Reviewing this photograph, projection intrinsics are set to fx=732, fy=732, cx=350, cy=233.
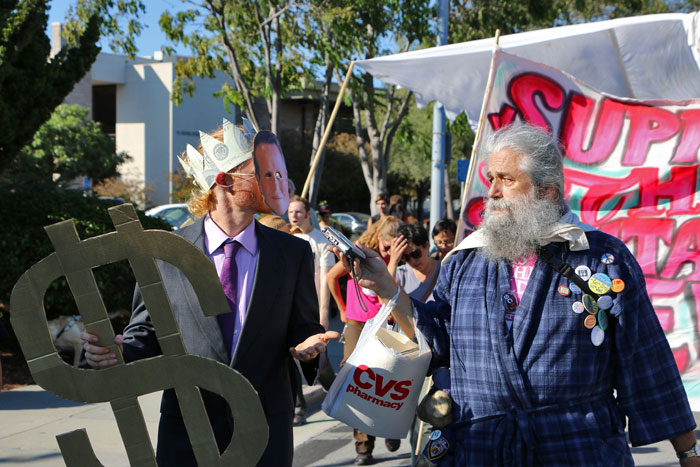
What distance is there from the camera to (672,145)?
4.92 metres

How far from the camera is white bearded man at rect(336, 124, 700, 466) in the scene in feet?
7.75

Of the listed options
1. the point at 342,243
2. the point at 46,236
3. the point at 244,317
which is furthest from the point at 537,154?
the point at 46,236

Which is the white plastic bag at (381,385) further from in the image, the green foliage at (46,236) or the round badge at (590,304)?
the green foliage at (46,236)

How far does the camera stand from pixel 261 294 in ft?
8.09

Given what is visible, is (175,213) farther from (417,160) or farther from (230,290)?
(417,160)

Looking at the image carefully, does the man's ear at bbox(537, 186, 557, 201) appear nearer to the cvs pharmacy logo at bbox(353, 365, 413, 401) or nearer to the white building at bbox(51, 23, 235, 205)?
the cvs pharmacy logo at bbox(353, 365, 413, 401)

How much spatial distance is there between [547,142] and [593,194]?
107 inches

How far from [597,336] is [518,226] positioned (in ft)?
1.46

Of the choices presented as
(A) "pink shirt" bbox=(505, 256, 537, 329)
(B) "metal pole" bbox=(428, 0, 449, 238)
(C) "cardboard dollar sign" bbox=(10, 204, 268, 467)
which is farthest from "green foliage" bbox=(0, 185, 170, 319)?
(A) "pink shirt" bbox=(505, 256, 537, 329)

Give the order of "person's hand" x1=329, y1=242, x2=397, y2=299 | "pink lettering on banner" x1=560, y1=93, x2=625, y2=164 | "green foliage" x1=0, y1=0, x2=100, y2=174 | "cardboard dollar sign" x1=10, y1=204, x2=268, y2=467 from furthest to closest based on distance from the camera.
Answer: "green foliage" x1=0, y1=0, x2=100, y2=174
"pink lettering on banner" x1=560, y1=93, x2=625, y2=164
"person's hand" x1=329, y1=242, x2=397, y2=299
"cardboard dollar sign" x1=10, y1=204, x2=268, y2=467

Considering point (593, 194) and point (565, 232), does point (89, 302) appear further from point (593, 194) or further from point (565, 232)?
point (593, 194)

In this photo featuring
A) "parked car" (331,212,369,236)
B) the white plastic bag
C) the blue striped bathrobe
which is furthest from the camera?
"parked car" (331,212,369,236)

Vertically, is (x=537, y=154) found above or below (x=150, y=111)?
below

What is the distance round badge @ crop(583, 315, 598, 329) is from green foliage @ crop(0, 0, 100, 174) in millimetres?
6438
